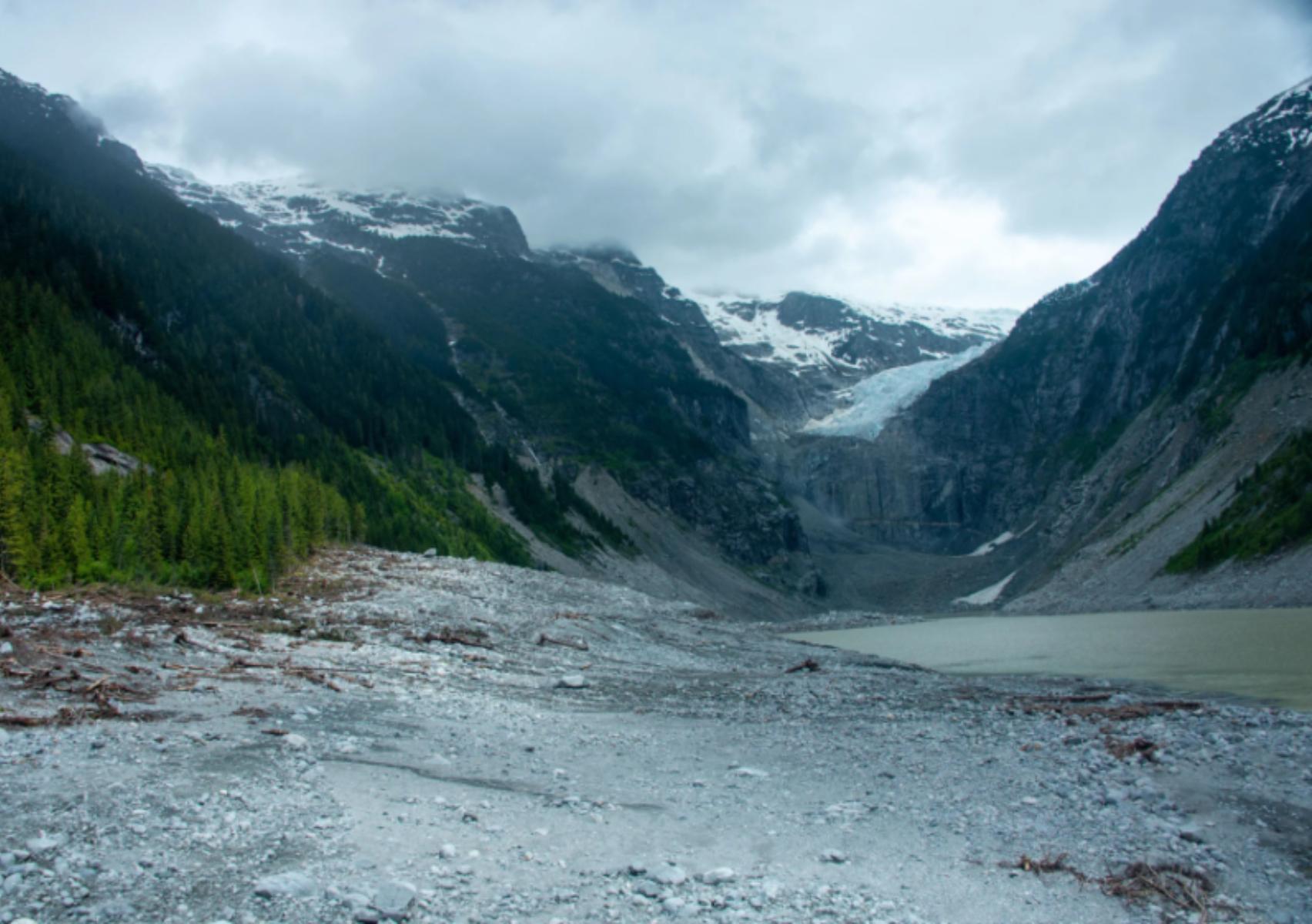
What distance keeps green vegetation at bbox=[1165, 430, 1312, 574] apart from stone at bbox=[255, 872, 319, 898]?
81342 millimetres

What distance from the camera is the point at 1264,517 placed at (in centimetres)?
7606

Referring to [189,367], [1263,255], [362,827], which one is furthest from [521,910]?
[1263,255]

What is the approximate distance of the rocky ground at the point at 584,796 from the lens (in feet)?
26.9

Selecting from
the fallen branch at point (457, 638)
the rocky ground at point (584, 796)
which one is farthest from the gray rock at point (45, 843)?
the fallen branch at point (457, 638)

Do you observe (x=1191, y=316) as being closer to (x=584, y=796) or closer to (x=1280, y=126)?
(x=1280, y=126)

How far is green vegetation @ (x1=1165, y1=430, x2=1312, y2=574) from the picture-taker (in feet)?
232

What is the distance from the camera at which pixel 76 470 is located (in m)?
42.4

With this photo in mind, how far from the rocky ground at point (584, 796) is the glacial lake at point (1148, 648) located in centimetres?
766

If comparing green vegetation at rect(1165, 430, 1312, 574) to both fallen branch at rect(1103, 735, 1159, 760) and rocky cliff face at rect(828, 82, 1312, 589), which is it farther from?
fallen branch at rect(1103, 735, 1159, 760)

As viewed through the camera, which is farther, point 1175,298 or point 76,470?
point 1175,298

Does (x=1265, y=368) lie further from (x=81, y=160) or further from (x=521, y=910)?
(x=81, y=160)

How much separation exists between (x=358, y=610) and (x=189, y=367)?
55888 millimetres

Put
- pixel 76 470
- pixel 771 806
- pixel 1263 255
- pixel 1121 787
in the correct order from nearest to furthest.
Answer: pixel 771 806
pixel 1121 787
pixel 76 470
pixel 1263 255

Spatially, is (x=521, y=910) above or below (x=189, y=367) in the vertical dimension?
below
